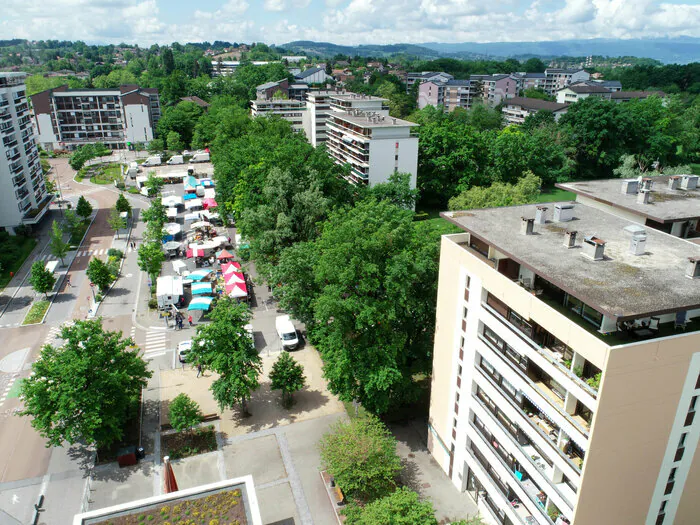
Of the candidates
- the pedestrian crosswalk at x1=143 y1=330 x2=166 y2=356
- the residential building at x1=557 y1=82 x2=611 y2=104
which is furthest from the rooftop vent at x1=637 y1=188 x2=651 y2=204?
the residential building at x1=557 y1=82 x2=611 y2=104

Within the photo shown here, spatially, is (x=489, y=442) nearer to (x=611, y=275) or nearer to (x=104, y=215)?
(x=611, y=275)

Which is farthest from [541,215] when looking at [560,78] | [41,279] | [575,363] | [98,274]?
[560,78]

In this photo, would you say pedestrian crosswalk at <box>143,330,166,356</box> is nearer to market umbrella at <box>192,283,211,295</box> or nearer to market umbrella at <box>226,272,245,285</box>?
market umbrella at <box>192,283,211,295</box>

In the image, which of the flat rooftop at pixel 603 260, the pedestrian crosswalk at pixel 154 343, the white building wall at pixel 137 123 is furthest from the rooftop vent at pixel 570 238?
the white building wall at pixel 137 123

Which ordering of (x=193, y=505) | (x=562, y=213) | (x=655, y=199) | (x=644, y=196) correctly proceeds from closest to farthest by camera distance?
(x=193, y=505)
(x=562, y=213)
(x=644, y=196)
(x=655, y=199)

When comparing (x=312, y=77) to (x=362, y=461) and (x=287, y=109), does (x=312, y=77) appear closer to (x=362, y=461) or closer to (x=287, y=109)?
(x=287, y=109)

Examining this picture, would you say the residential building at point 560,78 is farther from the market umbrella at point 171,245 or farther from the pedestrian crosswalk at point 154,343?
the pedestrian crosswalk at point 154,343
